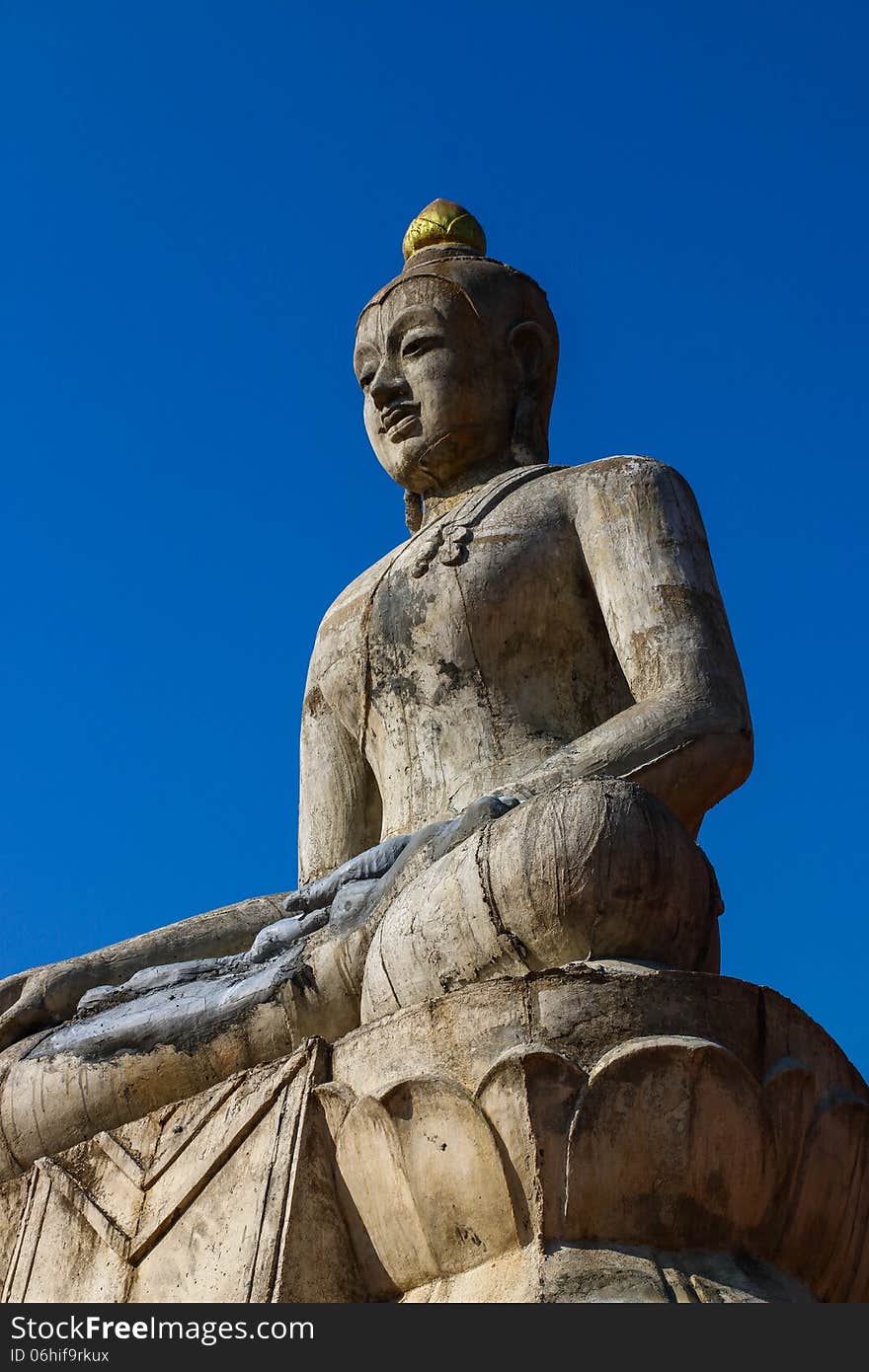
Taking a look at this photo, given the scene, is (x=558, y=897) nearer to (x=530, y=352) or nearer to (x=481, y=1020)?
(x=481, y=1020)

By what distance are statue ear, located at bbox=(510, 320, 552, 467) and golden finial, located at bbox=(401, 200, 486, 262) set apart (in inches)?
Result: 21.4

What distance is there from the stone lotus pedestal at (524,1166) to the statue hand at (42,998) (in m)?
1.02

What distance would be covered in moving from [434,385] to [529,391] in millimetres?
492

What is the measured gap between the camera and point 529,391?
28.0 ft

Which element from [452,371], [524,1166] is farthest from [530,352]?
[524,1166]

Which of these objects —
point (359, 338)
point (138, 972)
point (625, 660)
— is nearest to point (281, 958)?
point (138, 972)

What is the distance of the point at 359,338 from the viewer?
28.0 feet

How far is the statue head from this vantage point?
27.1 feet

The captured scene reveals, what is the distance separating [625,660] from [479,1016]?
201 cm

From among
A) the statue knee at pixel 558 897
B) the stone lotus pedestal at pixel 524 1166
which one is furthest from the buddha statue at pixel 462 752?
the stone lotus pedestal at pixel 524 1166

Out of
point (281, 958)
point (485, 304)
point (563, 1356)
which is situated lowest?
point (563, 1356)

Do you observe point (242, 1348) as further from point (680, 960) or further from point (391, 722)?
point (391, 722)

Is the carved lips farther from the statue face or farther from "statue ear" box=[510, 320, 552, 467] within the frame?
"statue ear" box=[510, 320, 552, 467]

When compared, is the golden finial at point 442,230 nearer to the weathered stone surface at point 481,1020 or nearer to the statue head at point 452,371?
the statue head at point 452,371
